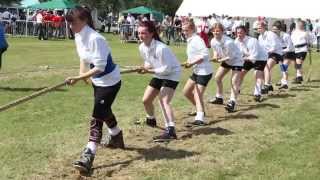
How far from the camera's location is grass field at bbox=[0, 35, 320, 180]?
7.36 m

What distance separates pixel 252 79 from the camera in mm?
18500

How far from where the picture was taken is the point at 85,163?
7105 millimetres

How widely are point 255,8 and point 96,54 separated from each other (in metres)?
27.6


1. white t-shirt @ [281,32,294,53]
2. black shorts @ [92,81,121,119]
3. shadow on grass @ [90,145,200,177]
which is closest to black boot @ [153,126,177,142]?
shadow on grass @ [90,145,200,177]

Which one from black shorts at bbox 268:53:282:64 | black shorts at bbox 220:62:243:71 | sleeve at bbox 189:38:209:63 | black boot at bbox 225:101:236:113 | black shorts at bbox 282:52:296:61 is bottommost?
black boot at bbox 225:101:236:113

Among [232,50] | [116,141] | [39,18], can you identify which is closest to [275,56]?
[232,50]

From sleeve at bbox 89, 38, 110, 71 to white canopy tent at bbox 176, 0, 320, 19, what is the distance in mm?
26390

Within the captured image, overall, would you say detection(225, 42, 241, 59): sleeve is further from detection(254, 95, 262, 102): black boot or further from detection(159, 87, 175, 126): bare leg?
detection(159, 87, 175, 126): bare leg

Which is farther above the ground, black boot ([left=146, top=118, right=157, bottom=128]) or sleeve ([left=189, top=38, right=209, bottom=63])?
sleeve ([left=189, top=38, right=209, bottom=63])

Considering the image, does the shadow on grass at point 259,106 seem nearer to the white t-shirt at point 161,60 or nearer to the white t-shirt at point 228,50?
the white t-shirt at point 228,50

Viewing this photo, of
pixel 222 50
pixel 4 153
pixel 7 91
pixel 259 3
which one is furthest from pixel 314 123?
pixel 259 3

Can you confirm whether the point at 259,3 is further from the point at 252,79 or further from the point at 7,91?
the point at 7,91

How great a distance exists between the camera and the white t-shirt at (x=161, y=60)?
8.77 metres

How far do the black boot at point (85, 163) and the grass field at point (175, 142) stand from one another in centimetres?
13
